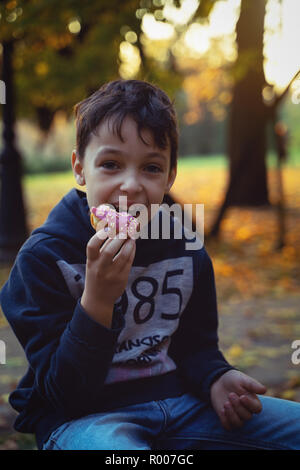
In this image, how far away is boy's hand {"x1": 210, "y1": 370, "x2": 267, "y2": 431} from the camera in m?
1.64

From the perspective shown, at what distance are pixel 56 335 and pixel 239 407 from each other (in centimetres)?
62

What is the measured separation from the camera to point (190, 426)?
66.6 inches

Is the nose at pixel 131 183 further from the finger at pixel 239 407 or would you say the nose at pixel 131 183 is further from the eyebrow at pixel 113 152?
the finger at pixel 239 407

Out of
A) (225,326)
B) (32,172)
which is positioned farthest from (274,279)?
(32,172)

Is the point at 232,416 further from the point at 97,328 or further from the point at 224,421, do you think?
the point at 97,328

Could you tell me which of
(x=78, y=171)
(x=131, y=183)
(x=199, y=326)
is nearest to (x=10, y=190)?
(x=78, y=171)

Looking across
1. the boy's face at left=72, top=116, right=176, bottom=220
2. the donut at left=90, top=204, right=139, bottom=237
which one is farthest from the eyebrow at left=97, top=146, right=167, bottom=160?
the donut at left=90, top=204, right=139, bottom=237

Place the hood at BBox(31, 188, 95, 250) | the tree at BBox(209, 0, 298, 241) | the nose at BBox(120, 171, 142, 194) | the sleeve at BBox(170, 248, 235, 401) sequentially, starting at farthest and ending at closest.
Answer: the tree at BBox(209, 0, 298, 241)
the sleeve at BBox(170, 248, 235, 401)
the hood at BBox(31, 188, 95, 250)
the nose at BBox(120, 171, 142, 194)

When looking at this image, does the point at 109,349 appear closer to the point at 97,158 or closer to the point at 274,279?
the point at 97,158

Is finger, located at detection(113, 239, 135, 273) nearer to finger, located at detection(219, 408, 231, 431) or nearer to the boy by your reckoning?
the boy

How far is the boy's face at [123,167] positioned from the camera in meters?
1.61

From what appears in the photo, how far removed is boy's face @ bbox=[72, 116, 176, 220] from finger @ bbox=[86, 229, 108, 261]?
0.61 ft

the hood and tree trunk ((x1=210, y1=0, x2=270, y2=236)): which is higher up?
tree trunk ((x1=210, y1=0, x2=270, y2=236))

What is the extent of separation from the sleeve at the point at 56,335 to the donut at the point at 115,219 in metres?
0.22
